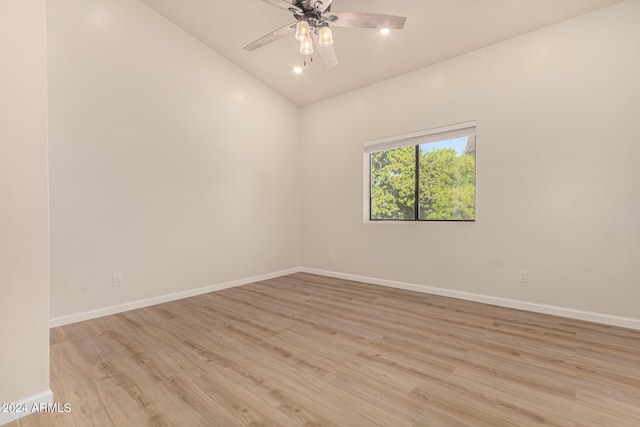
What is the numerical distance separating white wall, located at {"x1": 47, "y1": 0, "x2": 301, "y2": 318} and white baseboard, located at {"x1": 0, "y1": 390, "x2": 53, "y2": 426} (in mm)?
1633

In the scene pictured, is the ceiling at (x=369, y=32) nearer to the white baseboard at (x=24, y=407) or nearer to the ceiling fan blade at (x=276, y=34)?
the ceiling fan blade at (x=276, y=34)

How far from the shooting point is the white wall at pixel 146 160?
2.87 metres

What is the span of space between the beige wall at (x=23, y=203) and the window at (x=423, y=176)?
3.69 metres

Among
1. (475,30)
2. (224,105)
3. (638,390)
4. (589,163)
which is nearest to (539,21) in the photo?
(475,30)

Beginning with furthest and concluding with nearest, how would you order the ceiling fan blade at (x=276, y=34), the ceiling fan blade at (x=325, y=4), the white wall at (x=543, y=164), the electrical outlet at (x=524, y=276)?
the electrical outlet at (x=524, y=276) → the white wall at (x=543, y=164) → the ceiling fan blade at (x=276, y=34) → the ceiling fan blade at (x=325, y=4)

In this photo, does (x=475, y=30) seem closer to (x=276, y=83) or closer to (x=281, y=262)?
(x=276, y=83)

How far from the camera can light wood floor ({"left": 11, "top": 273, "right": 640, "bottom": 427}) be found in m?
1.51

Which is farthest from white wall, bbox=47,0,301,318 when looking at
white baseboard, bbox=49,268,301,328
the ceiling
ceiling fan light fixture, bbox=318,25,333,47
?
ceiling fan light fixture, bbox=318,25,333,47

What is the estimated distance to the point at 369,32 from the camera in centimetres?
335

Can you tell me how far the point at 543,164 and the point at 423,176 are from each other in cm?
135

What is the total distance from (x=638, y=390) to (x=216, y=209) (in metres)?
4.21

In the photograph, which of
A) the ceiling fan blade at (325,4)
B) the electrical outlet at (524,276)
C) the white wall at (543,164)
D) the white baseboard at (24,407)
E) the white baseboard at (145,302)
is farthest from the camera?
the electrical outlet at (524,276)

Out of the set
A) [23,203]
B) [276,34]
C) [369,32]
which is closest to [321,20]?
[276,34]

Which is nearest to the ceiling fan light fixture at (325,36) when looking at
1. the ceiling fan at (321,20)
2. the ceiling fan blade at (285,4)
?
the ceiling fan at (321,20)
